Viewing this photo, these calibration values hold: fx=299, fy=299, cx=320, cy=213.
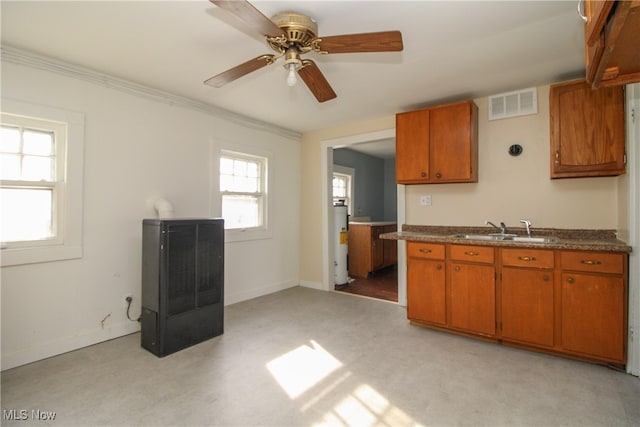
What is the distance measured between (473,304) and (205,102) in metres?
3.62

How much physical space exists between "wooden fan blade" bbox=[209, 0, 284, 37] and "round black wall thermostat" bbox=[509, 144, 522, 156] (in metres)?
2.67

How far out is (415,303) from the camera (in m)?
3.12

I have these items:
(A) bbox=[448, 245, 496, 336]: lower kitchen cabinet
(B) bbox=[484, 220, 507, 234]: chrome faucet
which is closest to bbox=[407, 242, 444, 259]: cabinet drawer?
(A) bbox=[448, 245, 496, 336]: lower kitchen cabinet

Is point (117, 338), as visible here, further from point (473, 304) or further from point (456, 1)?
point (456, 1)

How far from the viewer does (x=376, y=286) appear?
4836mm

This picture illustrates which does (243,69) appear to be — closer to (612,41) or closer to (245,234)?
(612,41)

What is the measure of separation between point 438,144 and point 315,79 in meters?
1.69

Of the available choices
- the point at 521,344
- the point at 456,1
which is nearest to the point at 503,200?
the point at 521,344

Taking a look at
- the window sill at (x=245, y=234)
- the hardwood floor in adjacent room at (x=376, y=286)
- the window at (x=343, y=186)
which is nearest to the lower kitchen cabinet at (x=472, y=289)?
the hardwood floor in adjacent room at (x=376, y=286)

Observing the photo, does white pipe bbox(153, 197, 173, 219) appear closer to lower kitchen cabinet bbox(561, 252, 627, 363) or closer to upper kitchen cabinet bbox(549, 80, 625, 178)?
lower kitchen cabinet bbox(561, 252, 627, 363)

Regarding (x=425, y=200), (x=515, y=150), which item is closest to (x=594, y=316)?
(x=515, y=150)

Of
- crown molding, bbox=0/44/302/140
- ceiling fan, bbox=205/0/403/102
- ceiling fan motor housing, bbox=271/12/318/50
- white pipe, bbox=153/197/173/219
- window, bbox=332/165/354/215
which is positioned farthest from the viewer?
window, bbox=332/165/354/215

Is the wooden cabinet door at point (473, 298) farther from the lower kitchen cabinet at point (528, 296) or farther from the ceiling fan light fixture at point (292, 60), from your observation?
the ceiling fan light fixture at point (292, 60)

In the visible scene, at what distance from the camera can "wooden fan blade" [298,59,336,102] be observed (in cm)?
211
